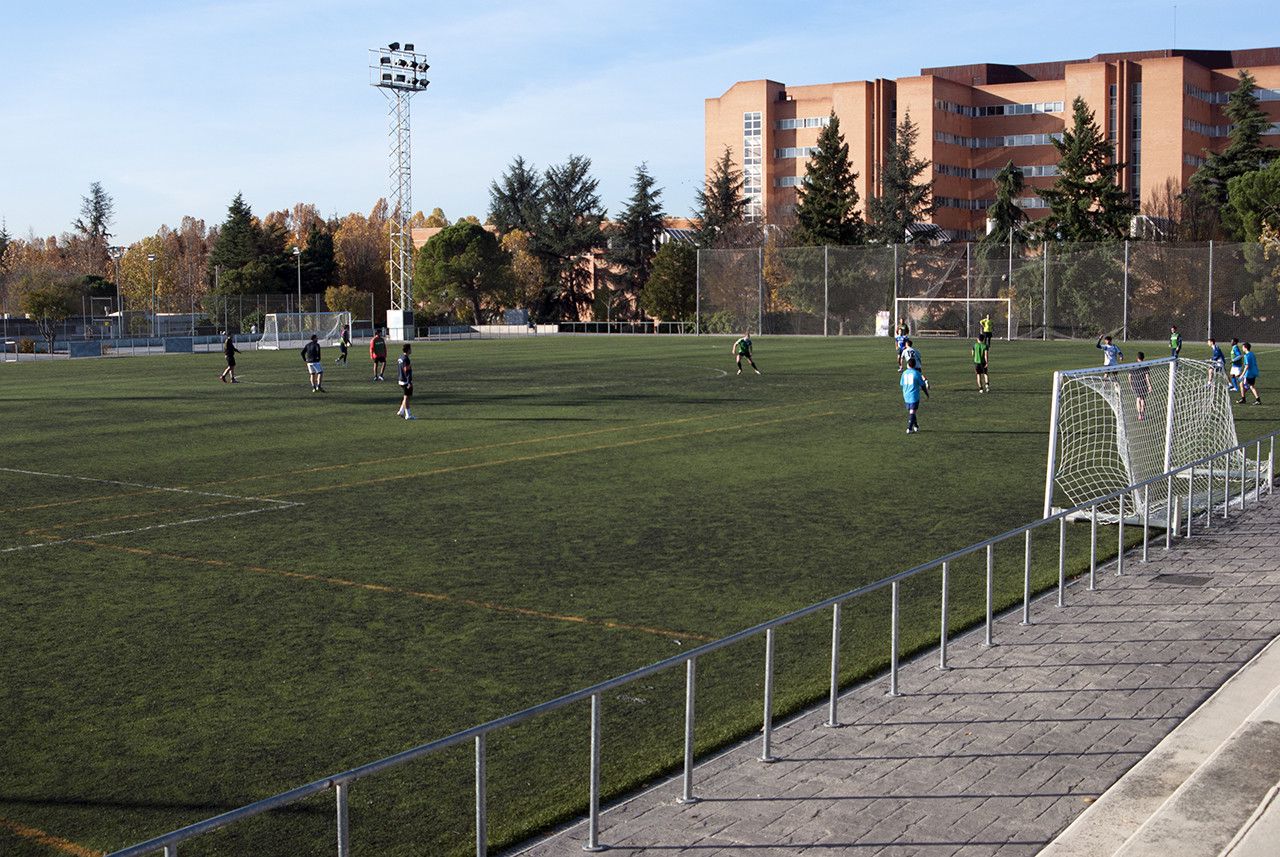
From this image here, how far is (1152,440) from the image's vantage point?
54.7 feet

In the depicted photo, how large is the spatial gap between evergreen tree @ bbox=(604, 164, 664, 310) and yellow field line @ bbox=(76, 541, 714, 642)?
98405 millimetres

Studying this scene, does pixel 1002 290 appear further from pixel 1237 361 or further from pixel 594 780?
pixel 594 780

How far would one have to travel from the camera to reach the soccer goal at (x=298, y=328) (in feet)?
244

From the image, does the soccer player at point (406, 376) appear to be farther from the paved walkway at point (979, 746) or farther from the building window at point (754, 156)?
the building window at point (754, 156)

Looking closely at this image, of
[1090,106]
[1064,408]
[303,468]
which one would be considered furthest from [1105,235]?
[303,468]

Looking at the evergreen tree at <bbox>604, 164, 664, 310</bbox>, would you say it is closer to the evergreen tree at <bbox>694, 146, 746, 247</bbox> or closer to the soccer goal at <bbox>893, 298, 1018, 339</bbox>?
the evergreen tree at <bbox>694, 146, 746, 247</bbox>

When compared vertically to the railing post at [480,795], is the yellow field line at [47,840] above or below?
below

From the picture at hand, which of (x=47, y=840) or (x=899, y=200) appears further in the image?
(x=899, y=200)

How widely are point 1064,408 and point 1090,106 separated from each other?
101826 mm

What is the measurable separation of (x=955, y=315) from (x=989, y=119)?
5347cm

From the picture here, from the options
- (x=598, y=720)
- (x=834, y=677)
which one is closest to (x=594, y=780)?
(x=598, y=720)

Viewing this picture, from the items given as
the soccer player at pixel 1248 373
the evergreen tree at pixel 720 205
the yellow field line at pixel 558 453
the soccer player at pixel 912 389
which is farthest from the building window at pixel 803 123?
the soccer player at pixel 912 389

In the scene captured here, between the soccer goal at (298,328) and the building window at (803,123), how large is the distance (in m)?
56.7

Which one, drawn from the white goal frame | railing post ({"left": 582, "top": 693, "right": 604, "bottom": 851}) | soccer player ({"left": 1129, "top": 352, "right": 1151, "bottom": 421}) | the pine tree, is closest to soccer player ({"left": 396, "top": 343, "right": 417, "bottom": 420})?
soccer player ({"left": 1129, "top": 352, "right": 1151, "bottom": 421})
